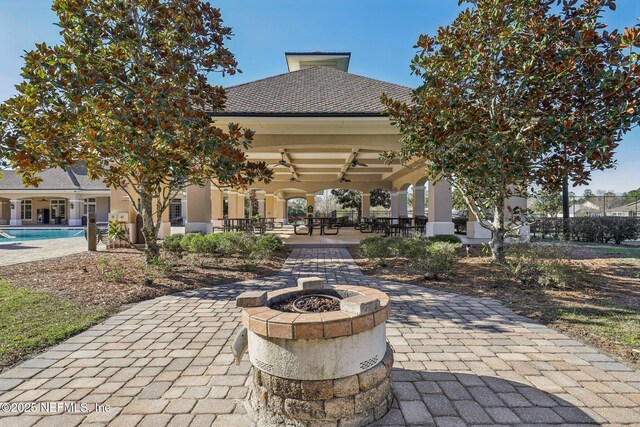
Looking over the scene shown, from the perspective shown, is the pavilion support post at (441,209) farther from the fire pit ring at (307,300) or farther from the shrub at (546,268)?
the fire pit ring at (307,300)

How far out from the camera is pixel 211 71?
6891 millimetres

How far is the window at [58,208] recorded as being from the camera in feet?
99.2

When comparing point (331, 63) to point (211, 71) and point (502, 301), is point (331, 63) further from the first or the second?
point (502, 301)

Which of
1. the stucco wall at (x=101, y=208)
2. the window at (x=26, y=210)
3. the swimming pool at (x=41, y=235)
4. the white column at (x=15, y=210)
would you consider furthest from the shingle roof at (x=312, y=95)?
the window at (x=26, y=210)

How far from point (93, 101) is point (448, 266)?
281 inches

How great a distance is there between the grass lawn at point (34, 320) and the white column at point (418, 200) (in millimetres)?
16393

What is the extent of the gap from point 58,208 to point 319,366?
37565mm

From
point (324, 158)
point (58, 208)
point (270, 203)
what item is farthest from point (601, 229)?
point (58, 208)

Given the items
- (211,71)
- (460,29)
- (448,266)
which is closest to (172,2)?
(211,71)

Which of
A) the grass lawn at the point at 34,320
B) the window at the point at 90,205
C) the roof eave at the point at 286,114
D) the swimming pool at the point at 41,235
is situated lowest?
the grass lawn at the point at 34,320

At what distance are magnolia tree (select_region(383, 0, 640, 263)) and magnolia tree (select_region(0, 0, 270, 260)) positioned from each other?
12.5 feet

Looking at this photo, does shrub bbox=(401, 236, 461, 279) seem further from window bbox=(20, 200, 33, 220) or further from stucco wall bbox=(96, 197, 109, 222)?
window bbox=(20, 200, 33, 220)

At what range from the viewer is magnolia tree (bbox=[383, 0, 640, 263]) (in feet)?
16.9

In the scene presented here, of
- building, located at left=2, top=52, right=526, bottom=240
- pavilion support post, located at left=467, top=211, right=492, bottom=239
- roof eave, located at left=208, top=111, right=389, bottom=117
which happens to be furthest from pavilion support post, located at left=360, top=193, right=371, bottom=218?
roof eave, located at left=208, top=111, right=389, bottom=117
